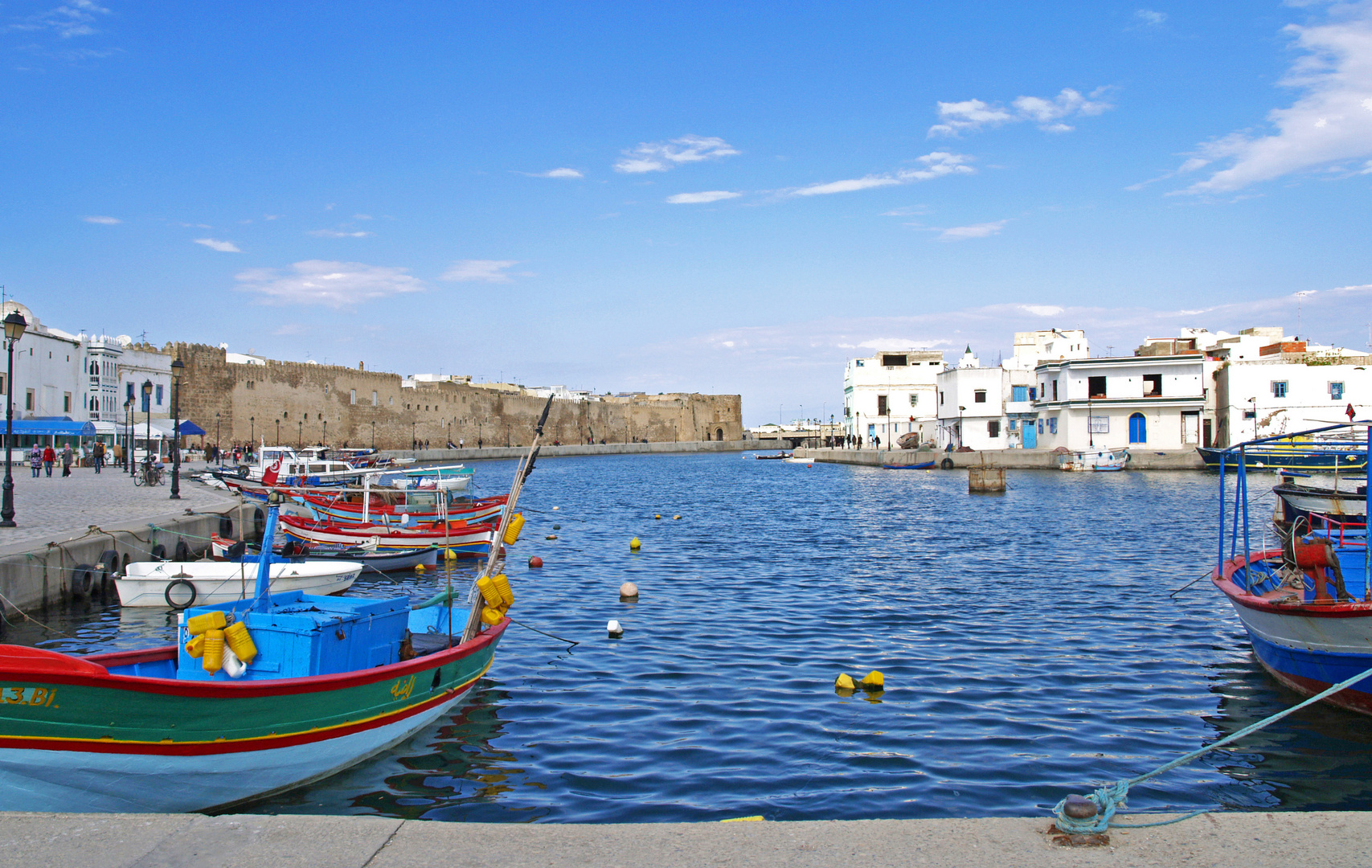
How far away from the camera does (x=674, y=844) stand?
3.54 metres

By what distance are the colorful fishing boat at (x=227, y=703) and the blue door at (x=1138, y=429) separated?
48.0 m

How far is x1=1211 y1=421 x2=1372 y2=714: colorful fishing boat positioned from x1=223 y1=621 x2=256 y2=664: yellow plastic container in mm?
7951

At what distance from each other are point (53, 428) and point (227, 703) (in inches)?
1609

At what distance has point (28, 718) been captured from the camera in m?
4.98

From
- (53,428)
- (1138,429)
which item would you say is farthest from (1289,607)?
(1138,429)

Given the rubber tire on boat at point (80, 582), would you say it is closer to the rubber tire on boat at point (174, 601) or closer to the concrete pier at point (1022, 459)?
the rubber tire on boat at point (174, 601)

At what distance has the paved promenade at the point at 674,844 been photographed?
11.0ft

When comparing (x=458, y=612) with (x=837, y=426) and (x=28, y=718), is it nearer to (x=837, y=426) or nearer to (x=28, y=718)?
(x=28, y=718)

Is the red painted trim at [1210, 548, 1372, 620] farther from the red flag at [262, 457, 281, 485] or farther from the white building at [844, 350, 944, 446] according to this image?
the white building at [844, 350, 944, 446]

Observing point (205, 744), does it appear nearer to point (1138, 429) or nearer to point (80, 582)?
point (80, 582)

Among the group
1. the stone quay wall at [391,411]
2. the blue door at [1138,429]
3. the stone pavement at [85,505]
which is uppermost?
the stone quay wall at [391,411]

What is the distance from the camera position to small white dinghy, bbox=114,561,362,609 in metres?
13.1

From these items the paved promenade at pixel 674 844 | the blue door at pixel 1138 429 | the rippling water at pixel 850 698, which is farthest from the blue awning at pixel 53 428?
the blue door at pixel 1138 429

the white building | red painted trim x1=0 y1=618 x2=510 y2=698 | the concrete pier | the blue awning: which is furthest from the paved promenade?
the white building
